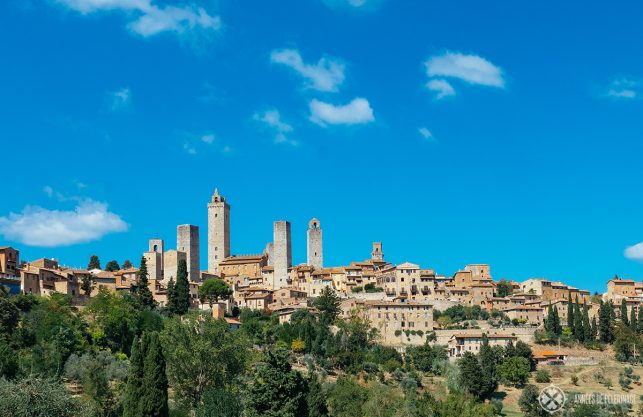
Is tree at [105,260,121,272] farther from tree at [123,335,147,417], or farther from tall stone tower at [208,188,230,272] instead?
tree at [123,335,147,417]

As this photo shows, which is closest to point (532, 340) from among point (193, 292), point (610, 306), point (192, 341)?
point (610, 306)

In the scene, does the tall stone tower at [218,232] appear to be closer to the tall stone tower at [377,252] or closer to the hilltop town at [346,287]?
the hilltop town at [346,287]

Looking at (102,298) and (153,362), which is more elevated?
(102,298)

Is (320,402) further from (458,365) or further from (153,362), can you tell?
(458,365)

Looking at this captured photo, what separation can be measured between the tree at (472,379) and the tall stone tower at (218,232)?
148 ft

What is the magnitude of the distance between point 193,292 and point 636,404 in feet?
130

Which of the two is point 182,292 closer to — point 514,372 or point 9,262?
point 9,262

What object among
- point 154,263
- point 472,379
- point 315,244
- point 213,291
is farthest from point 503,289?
point 154,263

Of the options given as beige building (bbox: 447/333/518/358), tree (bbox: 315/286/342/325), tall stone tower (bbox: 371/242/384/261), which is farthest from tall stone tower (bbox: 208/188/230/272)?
beige building (bbox: 447/333/518/358)

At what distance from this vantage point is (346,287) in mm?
95750

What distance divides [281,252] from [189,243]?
995 centimetres

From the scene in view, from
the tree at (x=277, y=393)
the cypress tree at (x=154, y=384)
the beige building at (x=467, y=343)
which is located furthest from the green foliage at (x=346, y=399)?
the beige building at (x=467, y=343)

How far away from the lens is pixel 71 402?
3847 centimetres

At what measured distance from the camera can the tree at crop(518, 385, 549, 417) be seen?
60.0 meters
